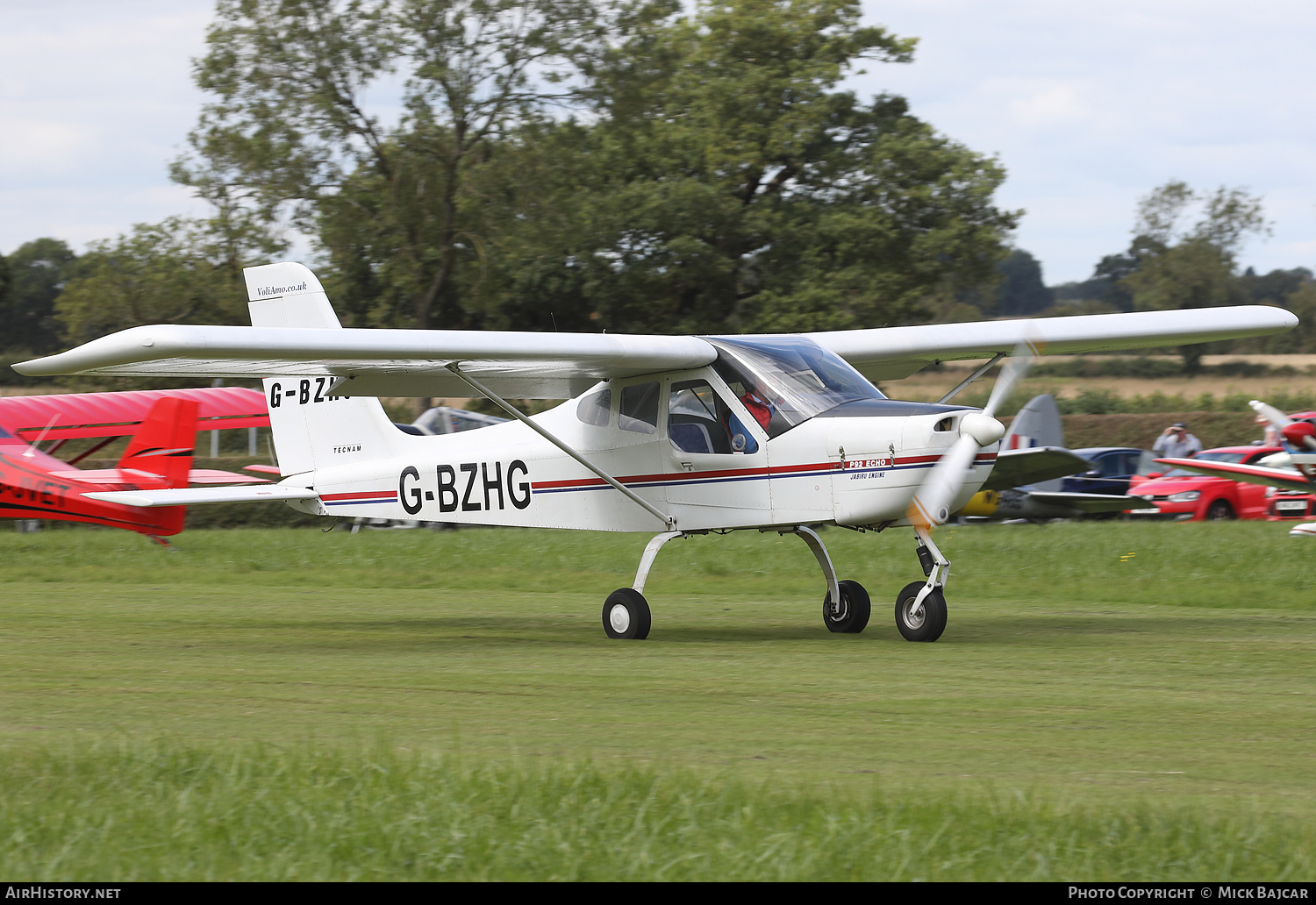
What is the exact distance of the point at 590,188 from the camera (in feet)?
Answer: 184

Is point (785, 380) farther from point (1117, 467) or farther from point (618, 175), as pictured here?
point (618, 175)

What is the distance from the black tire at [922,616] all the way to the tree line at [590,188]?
3758 cm

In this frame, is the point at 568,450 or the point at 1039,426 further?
the point at 1039,426

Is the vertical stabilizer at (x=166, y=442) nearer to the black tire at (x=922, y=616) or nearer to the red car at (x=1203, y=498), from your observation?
the black tire at (x=922, y=616)

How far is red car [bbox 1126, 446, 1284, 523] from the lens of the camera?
28812 millimetres

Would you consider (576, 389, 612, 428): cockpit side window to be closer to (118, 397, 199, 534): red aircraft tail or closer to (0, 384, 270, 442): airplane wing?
(118, 397, 199, 534): red aircraft tail

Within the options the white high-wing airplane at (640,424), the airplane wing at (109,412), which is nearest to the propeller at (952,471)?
the white high-wing airplane at (640,424)

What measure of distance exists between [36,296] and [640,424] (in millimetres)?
96917

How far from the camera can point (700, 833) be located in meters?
4.77

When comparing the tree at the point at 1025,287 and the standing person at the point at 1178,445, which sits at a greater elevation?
the tree at the point at 1025,287

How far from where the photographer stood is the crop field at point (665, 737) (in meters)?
4.57

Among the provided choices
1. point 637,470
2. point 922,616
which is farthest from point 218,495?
point 922,616

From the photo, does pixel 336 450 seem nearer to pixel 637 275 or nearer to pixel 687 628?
pixel 687 628

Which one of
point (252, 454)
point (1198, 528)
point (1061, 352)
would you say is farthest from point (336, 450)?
point (252, 454)
